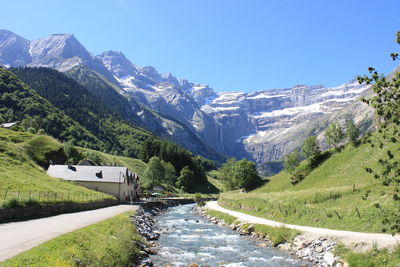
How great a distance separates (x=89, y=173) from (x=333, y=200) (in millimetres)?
66773

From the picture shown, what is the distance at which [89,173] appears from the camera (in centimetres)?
8794

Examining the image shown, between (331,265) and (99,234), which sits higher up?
(99,234)

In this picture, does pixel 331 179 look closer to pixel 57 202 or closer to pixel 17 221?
pixel 57 202

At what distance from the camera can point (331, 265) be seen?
83.3 feet

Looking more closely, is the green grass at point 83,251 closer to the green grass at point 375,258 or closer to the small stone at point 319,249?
the small stone at point 319,249

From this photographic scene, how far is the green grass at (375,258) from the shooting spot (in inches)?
839

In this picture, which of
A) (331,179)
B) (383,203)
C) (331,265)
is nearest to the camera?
(331,265)

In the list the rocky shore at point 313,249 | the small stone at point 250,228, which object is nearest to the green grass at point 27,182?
the small stone at point 250,228

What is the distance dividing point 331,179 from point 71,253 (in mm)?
73020

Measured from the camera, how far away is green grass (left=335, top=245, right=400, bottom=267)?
69.9 ft

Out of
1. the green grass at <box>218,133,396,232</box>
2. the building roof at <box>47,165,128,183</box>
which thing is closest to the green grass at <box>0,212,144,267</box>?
the green grass at <box>218,133,396,232</box>

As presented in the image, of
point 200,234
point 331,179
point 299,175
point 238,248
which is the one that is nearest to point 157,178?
point 299,175

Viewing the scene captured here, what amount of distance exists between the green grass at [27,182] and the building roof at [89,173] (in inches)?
348

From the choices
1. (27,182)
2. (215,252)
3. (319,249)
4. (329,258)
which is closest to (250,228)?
(215,252)
